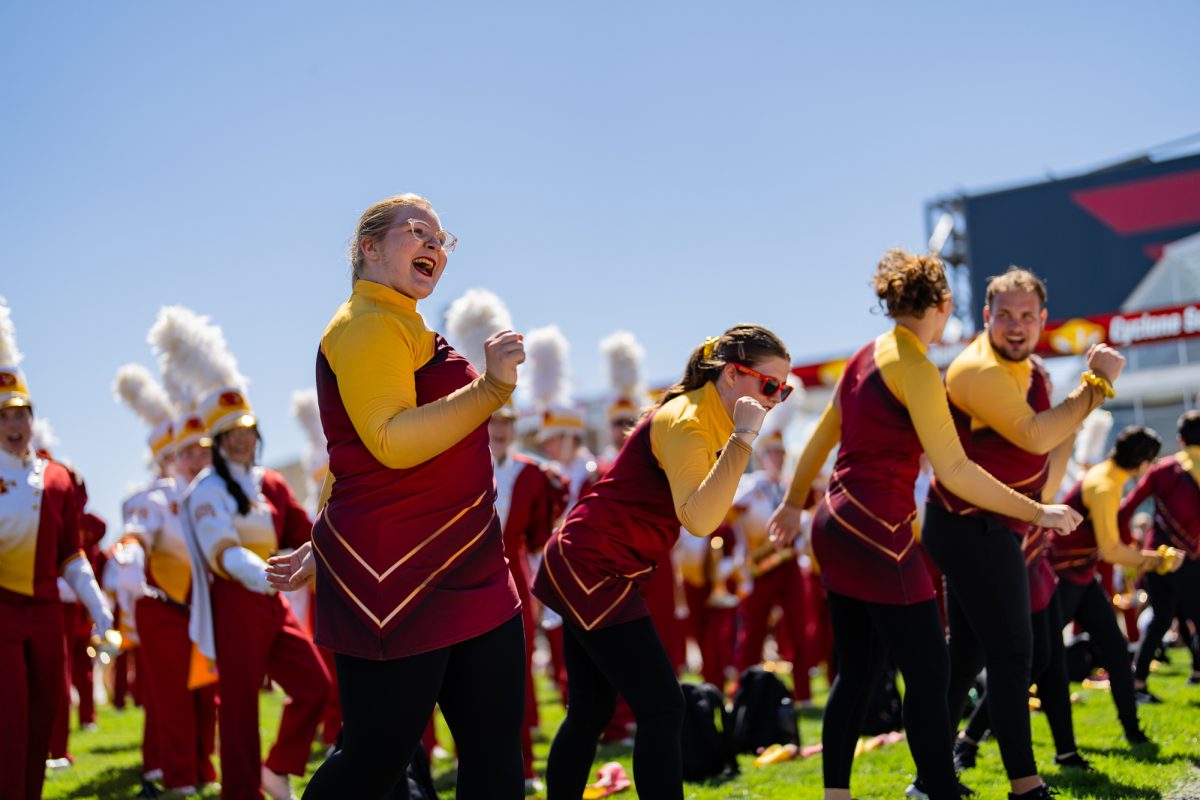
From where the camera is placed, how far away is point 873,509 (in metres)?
4.59

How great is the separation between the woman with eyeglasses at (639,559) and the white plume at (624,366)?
24.3 feet

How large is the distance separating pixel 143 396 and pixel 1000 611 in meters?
8.11

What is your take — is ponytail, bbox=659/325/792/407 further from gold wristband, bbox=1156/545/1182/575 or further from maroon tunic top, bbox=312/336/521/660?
gold wristband, bbox=1156/545/1182/575

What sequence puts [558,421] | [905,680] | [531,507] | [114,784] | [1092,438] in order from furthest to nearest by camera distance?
[1092,438], [558,421], [114,784], [531,507], [905,680]

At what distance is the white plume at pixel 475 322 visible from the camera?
8.31 metres

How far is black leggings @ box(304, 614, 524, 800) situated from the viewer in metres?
3.12

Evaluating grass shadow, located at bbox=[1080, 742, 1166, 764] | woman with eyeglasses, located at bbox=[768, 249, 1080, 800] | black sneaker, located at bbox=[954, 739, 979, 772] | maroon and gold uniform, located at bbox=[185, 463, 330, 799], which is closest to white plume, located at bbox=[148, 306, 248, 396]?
maroon and gold uniform, located at bbox=[185, 463, 330, 799]

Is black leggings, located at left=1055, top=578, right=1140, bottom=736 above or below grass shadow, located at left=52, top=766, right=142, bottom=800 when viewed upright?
above

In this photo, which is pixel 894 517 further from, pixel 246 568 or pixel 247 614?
pixel 247 614

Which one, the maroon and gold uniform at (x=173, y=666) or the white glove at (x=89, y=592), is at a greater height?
the white glove at (x=89, y=592)

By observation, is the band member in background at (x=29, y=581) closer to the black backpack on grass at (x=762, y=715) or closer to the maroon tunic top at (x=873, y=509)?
the maroon tunic top at (x=873, y=509)

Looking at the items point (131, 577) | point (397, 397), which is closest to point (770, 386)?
point (397, 397)

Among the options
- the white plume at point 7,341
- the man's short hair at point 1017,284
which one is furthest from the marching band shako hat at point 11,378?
the man's short hair at point 1017,284

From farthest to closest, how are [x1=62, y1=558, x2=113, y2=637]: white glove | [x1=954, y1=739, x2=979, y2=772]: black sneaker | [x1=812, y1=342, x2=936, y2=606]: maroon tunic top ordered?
[x1=954, y1=739, x2=979, y2=772]: black sneaker → [x1=62, y1=558, x2=113, y2=637]: white glove → [x1=812, y1=342, x2=936, y2=606]: maroon tunic top
